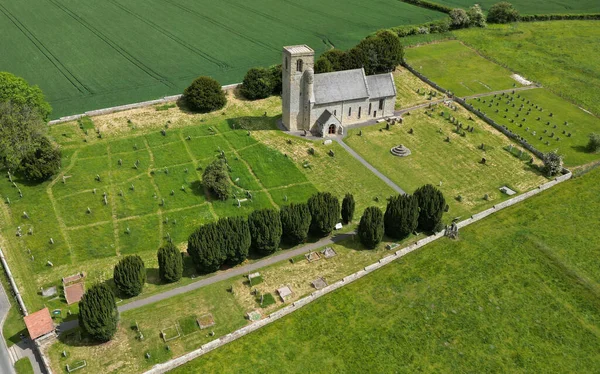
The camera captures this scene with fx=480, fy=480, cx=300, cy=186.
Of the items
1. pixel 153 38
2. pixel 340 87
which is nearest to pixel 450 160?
pixel 340 87

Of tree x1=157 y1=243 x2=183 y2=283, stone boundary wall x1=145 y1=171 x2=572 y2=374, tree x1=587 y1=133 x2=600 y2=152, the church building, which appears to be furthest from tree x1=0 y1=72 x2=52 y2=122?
tree x1=587 y1=133 x2=600 y2=152

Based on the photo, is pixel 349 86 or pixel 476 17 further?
pixel 476 17

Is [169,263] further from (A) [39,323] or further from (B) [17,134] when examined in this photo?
(B) [17,134]

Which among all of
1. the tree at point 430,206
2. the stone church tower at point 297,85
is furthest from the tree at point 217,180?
the tree at point 430,206

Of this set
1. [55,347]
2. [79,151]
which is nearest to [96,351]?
[55,347]

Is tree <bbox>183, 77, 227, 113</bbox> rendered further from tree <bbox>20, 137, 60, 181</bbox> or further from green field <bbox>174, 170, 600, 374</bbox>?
green field <bbox>174, 170, 600, 374</bbox>

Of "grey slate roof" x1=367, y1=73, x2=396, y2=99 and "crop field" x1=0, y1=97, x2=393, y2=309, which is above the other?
"grey slate roof" x1=367, y1=73, x2=396, y2=99
